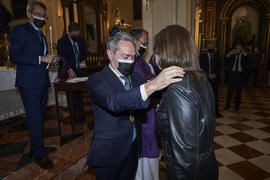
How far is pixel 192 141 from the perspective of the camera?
113cm

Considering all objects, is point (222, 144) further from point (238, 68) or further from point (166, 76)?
point (166, 76)

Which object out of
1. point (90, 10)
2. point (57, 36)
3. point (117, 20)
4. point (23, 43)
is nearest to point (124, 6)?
point (117, 20)

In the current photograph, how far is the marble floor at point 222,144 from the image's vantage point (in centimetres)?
243

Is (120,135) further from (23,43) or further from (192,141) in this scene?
(23,43)

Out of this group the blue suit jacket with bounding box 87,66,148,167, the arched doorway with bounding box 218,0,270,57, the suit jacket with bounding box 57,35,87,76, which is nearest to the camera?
the blue suit jacket with bounding box 87,66,148,167

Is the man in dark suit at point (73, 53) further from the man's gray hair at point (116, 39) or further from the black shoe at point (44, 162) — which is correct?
the man's gray hair at point (116, 39)

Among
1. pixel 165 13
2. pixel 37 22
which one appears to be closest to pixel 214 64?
pixel 165 13

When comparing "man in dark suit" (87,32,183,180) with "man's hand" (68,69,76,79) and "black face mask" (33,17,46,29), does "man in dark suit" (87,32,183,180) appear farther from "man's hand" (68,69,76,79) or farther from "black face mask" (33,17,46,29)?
"man's hand" (68,69,76,79)

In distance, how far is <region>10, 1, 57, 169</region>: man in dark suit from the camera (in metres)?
2.19

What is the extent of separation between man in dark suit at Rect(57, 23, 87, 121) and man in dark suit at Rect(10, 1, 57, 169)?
122 cm

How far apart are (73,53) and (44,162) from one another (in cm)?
214

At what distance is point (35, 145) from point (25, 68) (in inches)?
37.8

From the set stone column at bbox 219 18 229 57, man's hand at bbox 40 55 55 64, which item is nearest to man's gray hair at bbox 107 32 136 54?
man's hand at bbox 40 55 55 64

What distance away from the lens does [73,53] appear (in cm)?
373
